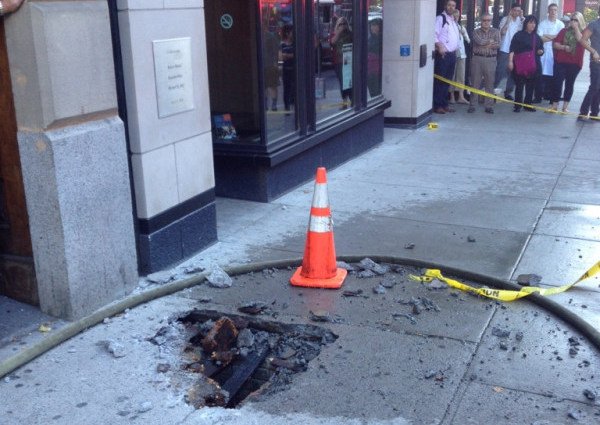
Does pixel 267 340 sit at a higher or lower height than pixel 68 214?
lower

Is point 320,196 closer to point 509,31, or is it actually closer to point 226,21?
point 226,21

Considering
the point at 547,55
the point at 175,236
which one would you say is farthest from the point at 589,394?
the point at 547,55

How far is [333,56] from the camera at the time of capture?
9102 millimetres

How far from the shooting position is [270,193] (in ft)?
25.2

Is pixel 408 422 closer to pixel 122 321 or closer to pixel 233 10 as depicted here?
pixel 122 321

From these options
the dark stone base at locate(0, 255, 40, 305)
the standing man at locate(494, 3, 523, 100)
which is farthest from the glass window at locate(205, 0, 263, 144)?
the standing man at locate(494, 3, 523, 100)

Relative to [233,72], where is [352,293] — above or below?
below

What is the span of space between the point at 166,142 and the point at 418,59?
22.8 feet

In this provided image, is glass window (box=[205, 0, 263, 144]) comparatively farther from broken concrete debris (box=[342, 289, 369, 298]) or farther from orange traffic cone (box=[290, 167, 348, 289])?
broken concrete debris (box=[342, 289, 369, 298])

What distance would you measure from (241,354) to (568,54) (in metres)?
10.7

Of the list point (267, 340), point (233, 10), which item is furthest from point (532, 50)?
point (267, 340)

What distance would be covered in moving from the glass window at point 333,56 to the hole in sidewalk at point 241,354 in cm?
445

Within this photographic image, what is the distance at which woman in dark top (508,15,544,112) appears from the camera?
13375 millimetres

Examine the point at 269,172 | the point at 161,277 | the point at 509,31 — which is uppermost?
the point at 509,31
